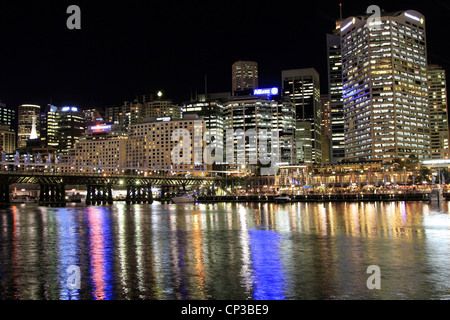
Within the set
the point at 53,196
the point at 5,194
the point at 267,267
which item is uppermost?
the point at 5,194

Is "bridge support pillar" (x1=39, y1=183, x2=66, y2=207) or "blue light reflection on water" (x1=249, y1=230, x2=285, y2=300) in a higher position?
"bridge support pillar" (x1=39, y1=183, x2=66, y2=207)

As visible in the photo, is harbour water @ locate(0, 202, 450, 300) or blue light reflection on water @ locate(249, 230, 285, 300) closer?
blue light reflection on water @ locate(249, 230, 285, 300)

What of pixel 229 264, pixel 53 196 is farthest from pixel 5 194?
pixel 229 264

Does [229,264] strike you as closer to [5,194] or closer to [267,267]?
[267,267]

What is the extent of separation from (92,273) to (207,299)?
9.97 metres

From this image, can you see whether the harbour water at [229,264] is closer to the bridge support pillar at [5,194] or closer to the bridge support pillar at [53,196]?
the bridge support pillar at [5,194]

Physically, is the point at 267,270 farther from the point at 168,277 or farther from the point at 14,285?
the point at 14,285

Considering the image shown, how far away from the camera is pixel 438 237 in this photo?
1734 inches

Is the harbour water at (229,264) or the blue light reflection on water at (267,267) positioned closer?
the blue light reflection on water at (267,267)

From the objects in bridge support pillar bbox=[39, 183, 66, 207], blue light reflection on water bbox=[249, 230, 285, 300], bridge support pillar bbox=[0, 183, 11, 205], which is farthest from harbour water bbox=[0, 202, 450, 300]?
bridge support pillar bbox=[39, 183, 66, 207]

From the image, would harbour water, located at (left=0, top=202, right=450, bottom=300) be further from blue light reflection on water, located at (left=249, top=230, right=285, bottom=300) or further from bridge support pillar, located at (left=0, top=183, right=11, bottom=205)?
bridge support pillar, located at (left=0, top=183, right=11, bottom=205)

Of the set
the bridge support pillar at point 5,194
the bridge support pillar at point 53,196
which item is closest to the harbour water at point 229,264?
the bridge support pillar at point 5,194
